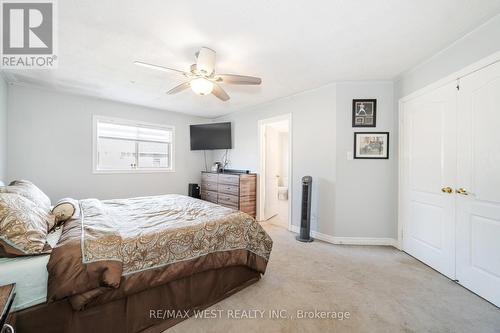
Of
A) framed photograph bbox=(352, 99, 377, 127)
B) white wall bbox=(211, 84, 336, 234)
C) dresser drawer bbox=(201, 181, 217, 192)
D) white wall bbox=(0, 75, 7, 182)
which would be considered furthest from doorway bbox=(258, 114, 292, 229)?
white wall bbox=(0, 75, 7, 182)

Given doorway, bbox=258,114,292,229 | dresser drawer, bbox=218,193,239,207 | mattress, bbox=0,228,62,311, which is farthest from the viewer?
doorway, bbox=258,114,292,229

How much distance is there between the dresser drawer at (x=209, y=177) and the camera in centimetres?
491

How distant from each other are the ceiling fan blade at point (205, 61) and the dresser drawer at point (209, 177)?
9.54ft

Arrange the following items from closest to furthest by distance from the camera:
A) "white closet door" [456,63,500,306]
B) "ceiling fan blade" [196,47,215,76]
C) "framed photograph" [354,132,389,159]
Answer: "white closet door" [456,63,500,306]
"ceiling fan blade" [196,47,215,76]
"framed photograph" [354,132,389,159]

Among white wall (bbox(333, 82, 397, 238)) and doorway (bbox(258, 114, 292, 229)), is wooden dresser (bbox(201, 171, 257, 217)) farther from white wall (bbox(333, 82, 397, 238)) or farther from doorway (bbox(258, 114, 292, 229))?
white wall (bbox(333, 82, 397, 238))

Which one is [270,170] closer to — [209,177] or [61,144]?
[209,177]

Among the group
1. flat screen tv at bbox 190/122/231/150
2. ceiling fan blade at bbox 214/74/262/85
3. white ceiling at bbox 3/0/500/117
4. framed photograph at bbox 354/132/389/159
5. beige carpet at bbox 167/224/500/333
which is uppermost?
white ceiling at bbox 3/0/500/117

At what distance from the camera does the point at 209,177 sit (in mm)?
5094

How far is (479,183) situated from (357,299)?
1.64 meters

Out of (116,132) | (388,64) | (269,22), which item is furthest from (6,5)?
(388,64)

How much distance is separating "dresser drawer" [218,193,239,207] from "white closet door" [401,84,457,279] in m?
2.87

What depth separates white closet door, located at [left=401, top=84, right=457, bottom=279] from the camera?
91.8 inches

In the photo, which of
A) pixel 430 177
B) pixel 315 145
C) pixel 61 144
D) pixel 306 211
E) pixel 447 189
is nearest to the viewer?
pixel 447 189

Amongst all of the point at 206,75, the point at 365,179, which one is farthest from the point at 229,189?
the point at 206,75
